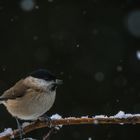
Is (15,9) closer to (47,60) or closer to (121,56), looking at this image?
(47,60)

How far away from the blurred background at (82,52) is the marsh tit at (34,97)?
4209mm

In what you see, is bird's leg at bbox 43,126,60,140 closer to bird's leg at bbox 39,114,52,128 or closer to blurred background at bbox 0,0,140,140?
bird's leg at bbox 39,114,52,128

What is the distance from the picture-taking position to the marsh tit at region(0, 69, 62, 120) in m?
3.11

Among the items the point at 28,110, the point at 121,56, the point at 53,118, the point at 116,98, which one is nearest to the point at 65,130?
the point at 116,98

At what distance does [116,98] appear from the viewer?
7.85 metres

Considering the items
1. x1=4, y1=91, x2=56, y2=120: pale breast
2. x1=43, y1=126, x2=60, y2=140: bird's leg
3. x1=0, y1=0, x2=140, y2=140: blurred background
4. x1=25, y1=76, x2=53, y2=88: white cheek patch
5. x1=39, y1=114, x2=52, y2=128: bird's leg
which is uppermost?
x1=0, y1=0, x2=140, y2=140: blurred background

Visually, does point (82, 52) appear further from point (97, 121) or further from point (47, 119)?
point (97, 121)

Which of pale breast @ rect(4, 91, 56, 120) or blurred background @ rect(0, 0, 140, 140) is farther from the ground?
blurred background @ rect(0, 0, 140, 140)

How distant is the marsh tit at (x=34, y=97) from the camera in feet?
10.2

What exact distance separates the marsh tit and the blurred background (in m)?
4.21

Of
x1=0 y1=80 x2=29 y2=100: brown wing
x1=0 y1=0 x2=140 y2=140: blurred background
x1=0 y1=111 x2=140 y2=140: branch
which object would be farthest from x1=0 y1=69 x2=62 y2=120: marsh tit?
x1=0 y1=0 x2=140 y2=140: blurred background

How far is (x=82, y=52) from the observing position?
323 inches

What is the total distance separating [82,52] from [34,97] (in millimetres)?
4996

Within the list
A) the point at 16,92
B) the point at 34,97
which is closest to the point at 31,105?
the point at 34,97
